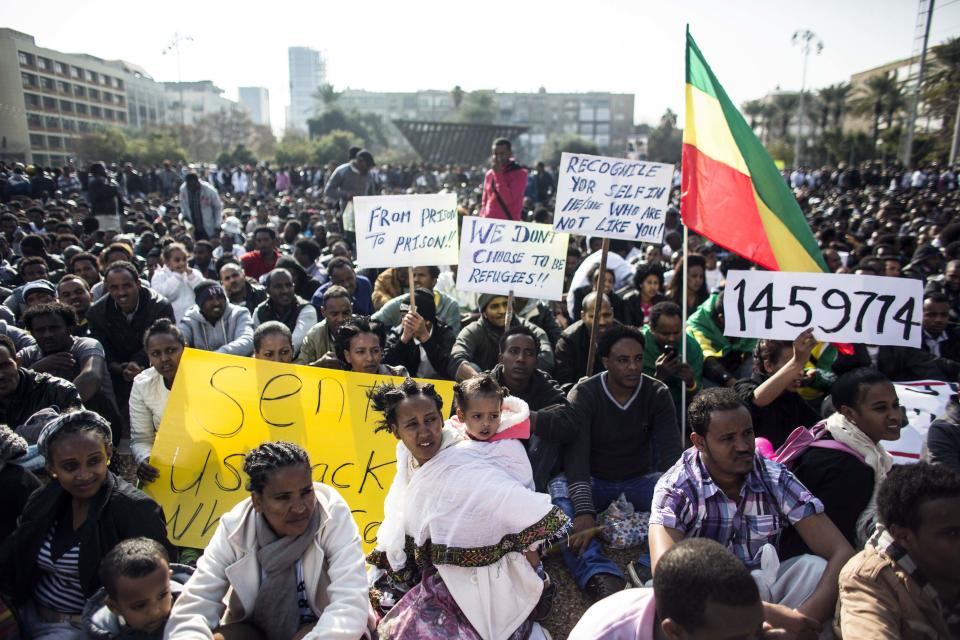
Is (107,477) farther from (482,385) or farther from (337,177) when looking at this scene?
(337,177)

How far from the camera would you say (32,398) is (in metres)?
3.93

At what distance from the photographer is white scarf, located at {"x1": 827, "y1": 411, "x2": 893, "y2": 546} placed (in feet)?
10.00

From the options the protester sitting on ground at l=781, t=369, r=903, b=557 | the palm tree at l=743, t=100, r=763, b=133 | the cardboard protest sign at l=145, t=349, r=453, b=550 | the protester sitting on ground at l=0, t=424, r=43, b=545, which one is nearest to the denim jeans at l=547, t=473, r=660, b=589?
the cardboard protest sign at l=145, t=349, r=453, b=550

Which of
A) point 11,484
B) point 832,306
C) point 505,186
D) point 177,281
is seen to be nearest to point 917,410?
point 832,306

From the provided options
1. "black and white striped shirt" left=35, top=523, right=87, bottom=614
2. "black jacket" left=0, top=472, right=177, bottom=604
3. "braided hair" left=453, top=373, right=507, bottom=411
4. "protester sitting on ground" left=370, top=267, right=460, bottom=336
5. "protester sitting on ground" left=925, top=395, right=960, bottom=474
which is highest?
"braided hair" left=453, top=373, right=507, bottom=411

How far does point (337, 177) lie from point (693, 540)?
386 inches

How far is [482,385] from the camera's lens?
3252 mm

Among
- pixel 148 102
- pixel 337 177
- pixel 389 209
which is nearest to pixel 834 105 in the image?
pixel 337 177

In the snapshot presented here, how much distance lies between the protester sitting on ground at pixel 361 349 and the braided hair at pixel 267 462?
1.68m

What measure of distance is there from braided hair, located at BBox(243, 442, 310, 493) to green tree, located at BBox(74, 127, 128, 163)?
53.0 metres

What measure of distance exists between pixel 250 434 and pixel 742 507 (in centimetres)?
284

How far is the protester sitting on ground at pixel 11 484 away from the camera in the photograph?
10.3 feet

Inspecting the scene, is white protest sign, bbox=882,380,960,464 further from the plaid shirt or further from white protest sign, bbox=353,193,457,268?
white protest sign, bbox=353,193,457,268

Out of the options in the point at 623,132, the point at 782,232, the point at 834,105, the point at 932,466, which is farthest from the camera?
the point at 623,132
